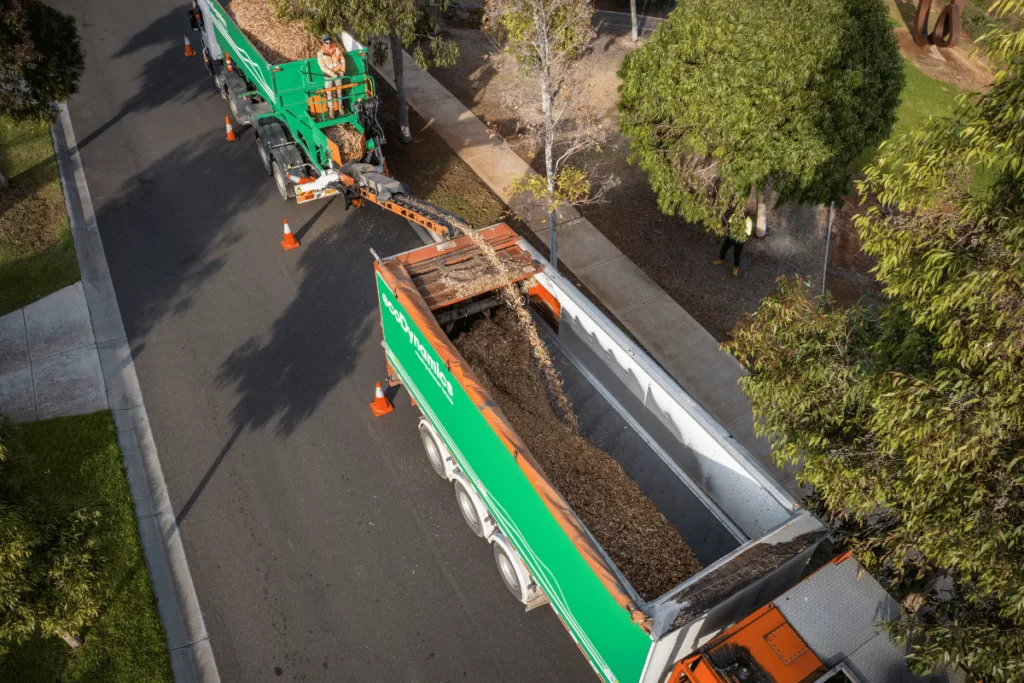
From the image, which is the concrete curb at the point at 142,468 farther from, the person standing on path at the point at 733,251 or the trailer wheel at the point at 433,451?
the person standing on path at the point at 733,251

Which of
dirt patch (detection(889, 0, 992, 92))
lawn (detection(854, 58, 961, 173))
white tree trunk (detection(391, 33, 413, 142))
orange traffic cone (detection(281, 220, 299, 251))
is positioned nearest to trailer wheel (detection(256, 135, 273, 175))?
orange traffic cone (detection(281, 220, 299, 251))

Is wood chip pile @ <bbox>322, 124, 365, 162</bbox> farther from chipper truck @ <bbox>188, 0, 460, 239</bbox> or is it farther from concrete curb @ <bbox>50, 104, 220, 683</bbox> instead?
concrete curb @ <bbox>50, 104, 220, 683</bbox>

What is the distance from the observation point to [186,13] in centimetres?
2672

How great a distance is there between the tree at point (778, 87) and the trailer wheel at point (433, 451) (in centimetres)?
716

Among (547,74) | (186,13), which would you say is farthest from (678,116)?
(186,13)

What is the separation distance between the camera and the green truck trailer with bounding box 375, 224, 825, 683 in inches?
301

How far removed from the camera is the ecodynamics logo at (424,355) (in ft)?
33.0

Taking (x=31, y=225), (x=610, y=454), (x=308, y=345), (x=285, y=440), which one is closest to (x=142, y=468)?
(x=285, y=440)

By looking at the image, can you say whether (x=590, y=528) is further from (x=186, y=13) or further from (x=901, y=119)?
(x=186, y=13)

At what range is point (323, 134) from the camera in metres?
16.1

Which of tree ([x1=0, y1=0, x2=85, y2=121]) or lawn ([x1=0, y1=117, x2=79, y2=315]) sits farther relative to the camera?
lawn ([x1=0, y1=117, x2=79, y2=315])

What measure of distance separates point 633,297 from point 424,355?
20.3ft

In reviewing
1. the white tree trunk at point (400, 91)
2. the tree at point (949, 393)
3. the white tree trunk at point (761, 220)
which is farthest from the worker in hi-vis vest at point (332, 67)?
the tree at point (949, 393)

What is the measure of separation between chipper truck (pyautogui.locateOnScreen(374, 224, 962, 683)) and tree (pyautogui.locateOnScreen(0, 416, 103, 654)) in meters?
4.65
